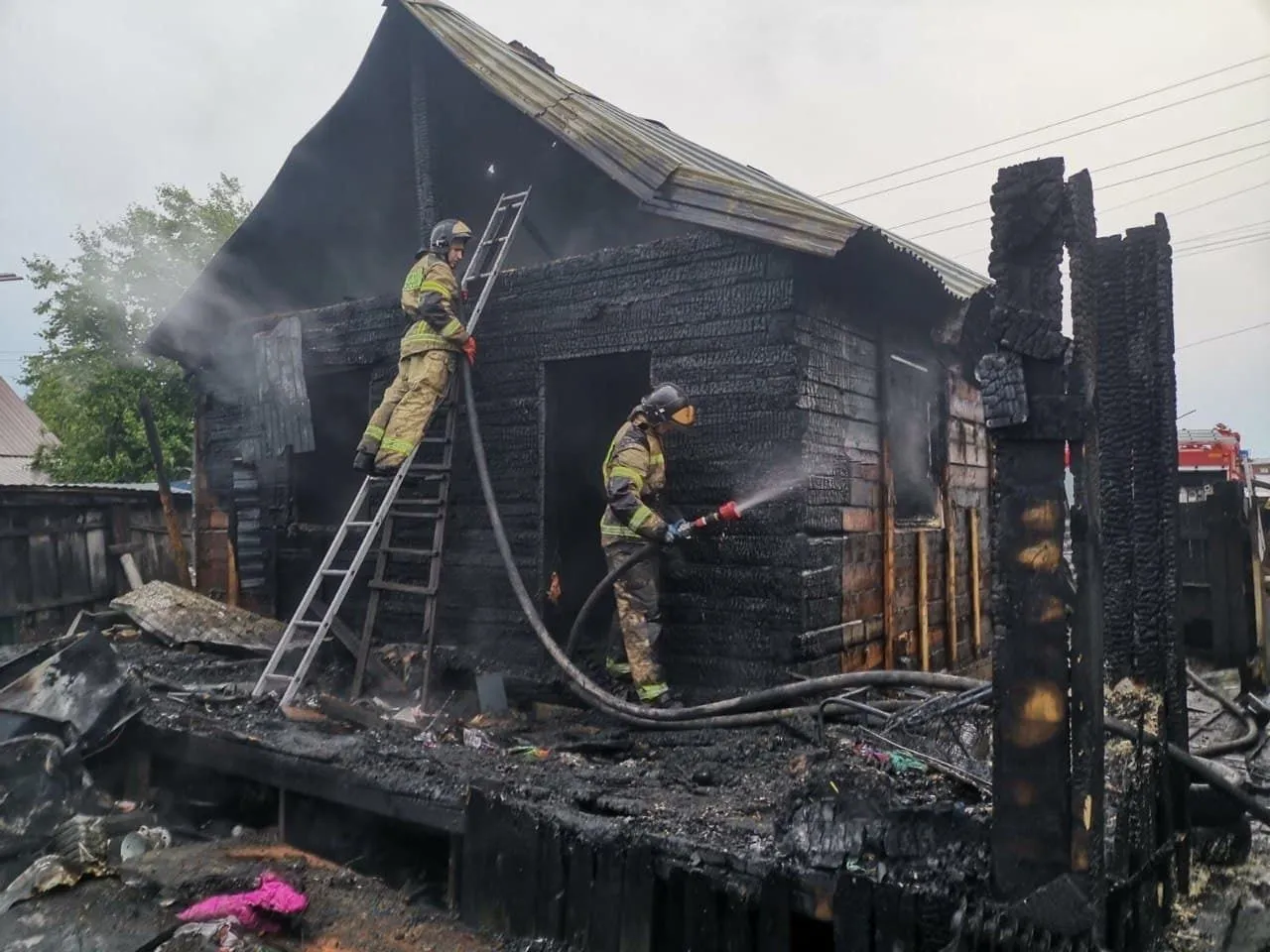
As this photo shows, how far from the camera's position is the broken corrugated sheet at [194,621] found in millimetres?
7883

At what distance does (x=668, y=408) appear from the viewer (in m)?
5.75

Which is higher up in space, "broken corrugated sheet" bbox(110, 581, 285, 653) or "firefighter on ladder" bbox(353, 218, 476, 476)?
"firefighter on ladder" bbox(353, 218, 476, 476)

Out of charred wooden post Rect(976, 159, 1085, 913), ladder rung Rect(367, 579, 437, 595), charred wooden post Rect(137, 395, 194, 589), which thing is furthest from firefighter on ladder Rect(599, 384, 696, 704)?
charred wooden post Rect(137, 395, 194, 589)

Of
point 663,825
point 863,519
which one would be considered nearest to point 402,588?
point 663,825

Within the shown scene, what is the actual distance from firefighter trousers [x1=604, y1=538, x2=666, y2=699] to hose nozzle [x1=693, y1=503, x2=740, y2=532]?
0.40 meters

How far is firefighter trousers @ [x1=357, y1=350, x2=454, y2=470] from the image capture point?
639 centimetres

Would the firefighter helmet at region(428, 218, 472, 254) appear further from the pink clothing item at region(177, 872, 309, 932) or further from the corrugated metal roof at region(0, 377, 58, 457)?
the corrugated metal roof at region(0, 377, 58, 457)

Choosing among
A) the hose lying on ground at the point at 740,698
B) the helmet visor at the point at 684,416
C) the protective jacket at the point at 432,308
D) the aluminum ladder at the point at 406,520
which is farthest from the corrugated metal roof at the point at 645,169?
the hose lying on ground at the point at 740,698

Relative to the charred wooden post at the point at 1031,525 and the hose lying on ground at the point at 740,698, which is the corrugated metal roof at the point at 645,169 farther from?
the charred wooden post at the point at 1031,525

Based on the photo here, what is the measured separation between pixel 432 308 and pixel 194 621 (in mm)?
4120

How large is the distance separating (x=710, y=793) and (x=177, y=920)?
2569mm

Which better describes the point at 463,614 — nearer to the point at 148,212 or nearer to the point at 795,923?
the point at 795,923

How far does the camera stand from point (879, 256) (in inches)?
232

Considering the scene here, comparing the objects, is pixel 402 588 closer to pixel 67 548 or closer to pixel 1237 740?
pixel 1237 740
